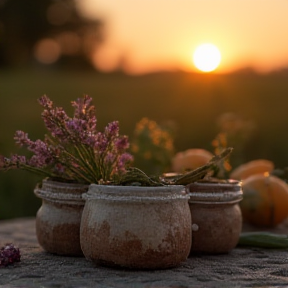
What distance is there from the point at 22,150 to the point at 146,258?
286cm

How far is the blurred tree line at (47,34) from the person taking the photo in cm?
2647

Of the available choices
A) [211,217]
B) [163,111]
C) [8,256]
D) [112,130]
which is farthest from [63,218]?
[163,111]

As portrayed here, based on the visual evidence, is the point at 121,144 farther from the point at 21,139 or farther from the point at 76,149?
the point at 21,139

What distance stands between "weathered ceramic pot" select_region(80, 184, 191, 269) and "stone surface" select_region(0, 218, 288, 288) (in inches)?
1.8

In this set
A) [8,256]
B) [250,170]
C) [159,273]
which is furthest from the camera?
[250,170]

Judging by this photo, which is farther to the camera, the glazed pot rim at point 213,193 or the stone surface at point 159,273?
the glazed pot rim at point 213,193

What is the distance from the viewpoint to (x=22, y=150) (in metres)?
4.64

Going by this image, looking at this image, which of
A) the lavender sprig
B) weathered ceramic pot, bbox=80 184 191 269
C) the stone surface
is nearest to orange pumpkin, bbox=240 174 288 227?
the stone surface

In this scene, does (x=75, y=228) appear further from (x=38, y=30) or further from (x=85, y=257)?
(x=38, y=30)

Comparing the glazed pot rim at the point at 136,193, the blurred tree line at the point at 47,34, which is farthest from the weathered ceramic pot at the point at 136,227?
the blurred tree line at the point at 47,34

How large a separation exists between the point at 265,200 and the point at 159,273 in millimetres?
1080

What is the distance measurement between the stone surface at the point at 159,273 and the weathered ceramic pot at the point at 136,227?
45mm

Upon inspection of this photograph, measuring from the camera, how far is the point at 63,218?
2221 mm

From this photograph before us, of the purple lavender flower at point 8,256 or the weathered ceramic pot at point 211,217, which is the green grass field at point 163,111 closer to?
the weathered ceramic pot at point 211,217
